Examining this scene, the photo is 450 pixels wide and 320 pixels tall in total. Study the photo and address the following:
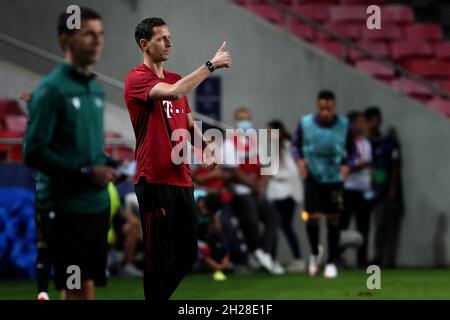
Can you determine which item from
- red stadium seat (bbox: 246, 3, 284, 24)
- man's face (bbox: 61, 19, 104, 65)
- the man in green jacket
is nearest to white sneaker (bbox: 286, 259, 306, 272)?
red stadium seat (bbox: 246, 3, 284, 24)

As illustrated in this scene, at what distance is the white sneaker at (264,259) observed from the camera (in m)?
16.8

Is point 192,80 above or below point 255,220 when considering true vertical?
above

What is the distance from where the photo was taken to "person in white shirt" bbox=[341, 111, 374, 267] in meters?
17.9

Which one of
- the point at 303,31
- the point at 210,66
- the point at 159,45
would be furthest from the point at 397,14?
the point at 210,66

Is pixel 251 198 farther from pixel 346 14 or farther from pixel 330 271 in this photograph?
pixel 346 14

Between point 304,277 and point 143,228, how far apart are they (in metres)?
6.94

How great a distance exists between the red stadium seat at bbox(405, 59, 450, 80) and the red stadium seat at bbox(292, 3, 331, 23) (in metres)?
1.65

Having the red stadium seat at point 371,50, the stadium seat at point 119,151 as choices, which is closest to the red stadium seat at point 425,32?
the red stadium seat at point 371,50

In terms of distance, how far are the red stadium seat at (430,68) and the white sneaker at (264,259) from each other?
523 centimetres

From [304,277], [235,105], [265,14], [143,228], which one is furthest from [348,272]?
[143,228]

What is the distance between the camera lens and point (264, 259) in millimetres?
16797

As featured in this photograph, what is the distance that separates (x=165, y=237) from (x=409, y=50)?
12.2 meters

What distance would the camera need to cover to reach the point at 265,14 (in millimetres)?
20062

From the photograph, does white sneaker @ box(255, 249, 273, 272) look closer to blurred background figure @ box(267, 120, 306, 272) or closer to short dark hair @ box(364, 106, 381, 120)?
blurred background figure @ box(267, 120, 306, 272)
